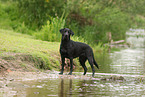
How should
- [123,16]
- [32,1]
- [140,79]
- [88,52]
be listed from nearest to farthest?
[140,79] → [88,52] → [32,1] → [123,16]

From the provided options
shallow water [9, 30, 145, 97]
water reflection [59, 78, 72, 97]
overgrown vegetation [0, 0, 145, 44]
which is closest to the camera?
shallow water [9, 30, 145, 97]

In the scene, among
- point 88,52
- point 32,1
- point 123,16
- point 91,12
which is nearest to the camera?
point 88,52

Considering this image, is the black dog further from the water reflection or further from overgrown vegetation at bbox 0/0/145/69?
overgrown vegetation at bbox 0/0/145/69

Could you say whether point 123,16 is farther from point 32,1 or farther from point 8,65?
point 8,65

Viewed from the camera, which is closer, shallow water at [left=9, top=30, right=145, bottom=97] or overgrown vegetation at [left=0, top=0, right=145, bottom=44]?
shallow water at [left=9, top=30, right=145, bottom=97]

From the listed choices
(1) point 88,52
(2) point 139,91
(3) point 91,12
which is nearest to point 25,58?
(1) point 88,52

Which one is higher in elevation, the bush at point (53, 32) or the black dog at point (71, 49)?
the bush at point (53, 32)

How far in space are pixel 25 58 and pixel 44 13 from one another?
52.0ft

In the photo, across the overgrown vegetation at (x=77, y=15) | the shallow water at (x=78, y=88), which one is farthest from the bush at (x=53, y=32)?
the shallow water at (x=78, y=88)

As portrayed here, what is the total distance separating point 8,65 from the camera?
1025cm

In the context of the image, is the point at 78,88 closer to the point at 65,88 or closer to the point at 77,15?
the point at 65,88

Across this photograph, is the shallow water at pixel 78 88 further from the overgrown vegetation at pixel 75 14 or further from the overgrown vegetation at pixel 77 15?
the overgrown vegetation at pixel 75 14

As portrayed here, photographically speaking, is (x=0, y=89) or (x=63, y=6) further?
(x=63, y=6)

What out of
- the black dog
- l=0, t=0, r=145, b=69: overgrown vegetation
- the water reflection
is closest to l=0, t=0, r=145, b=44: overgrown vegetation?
l=0, t=0, r=145, b=69: overgrown vegetation
